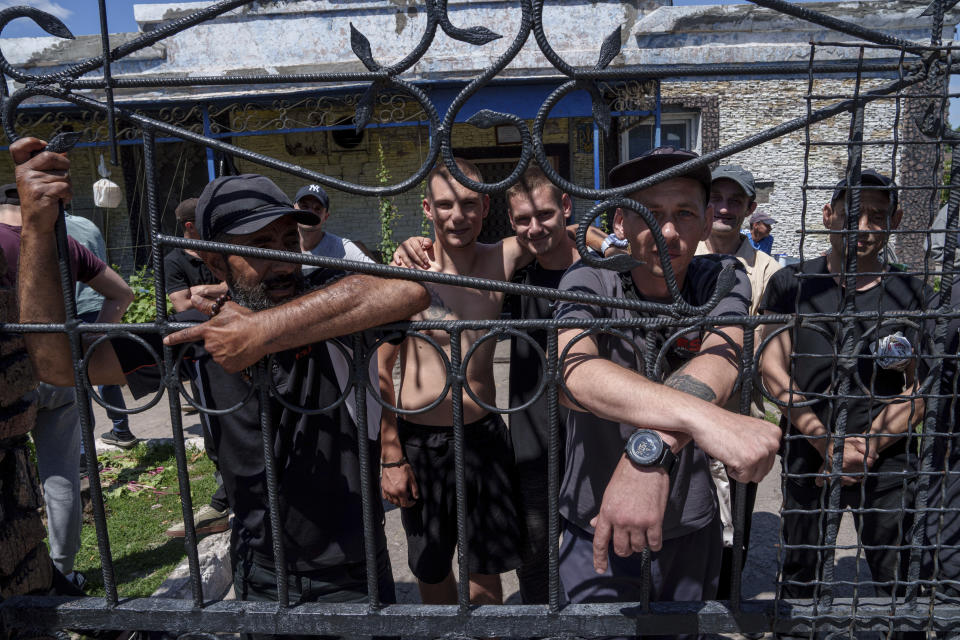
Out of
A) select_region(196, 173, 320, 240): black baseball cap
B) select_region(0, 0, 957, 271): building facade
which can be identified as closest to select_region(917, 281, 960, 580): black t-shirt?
select_region(196, 173, 320, 240): black baseball cap

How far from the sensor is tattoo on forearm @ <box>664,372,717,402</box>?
149cm

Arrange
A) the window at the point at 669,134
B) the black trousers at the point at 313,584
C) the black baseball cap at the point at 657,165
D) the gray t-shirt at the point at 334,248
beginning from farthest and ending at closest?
the window at the point at 669,134 → the gray t-shirt at the point at 334,248 → the black trousers at the point at 313,584 → the black baseball cap at the point at 657,165

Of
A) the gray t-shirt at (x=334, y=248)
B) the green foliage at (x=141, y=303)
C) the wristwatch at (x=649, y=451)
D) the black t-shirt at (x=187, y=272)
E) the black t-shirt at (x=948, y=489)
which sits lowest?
the green foliage at (x=141, y=303)

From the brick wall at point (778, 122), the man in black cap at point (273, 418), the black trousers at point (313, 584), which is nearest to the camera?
the man in black cap at point (273, 418)

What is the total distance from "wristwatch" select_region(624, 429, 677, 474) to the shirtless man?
1.30 meters

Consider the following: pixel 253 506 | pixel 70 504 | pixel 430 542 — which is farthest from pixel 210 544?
pixel 253 506

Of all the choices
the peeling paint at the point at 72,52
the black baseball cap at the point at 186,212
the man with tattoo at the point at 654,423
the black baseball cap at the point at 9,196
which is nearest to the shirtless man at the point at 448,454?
the man with tattoo at the point at 654,423

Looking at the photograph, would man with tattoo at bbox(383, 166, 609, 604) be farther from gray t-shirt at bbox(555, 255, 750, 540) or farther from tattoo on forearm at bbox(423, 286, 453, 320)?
gray t-shirt at bbox(555, 255, 750, 540)

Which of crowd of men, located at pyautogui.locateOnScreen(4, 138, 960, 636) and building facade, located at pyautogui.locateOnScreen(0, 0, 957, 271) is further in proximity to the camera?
building facade, located at pyautogui.locateOnScreen(0, 0, 957, 271)

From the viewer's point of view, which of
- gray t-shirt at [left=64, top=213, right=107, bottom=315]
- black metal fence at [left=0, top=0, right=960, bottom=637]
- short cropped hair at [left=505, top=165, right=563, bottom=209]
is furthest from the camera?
gray t-shirt at [left=64, top=213, right=107, bottom=315]

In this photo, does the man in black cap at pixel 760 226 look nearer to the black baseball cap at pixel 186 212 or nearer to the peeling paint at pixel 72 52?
the black baseball cap at pixel 186 212

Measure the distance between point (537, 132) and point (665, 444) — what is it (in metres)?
0.73

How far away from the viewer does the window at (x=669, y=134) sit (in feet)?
34.8

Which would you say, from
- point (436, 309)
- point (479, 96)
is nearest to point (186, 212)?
point (436, 309)
